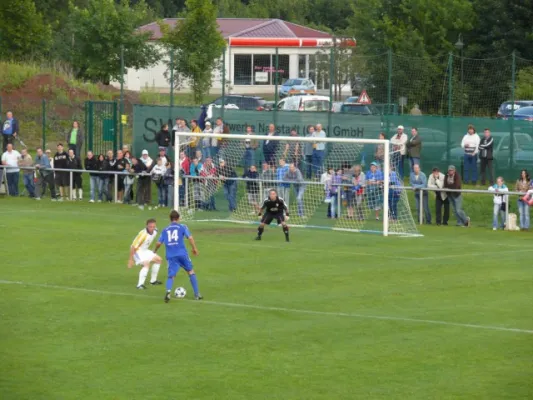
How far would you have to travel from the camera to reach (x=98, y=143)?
4275cm

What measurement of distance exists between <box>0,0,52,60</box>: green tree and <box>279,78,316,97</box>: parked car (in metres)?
14.7

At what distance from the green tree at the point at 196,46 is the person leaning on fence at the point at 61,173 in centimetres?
562

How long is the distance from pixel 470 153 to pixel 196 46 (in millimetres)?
13627

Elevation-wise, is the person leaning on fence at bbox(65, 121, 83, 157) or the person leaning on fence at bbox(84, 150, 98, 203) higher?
the person leaning on fence at bbox(65, 121, 83, 157)

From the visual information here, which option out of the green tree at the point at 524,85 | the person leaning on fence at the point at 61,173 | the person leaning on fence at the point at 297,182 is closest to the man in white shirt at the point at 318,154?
the person leaning on fence at the point at 297,182

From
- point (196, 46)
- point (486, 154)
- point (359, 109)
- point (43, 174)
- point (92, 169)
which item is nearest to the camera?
point (486, 154)

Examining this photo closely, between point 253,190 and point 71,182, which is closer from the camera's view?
point 253,190

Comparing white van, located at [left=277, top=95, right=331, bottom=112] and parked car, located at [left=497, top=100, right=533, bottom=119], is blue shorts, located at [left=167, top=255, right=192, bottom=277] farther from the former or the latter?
white van, located at [left=277, top=95, right=331, bottom=112]

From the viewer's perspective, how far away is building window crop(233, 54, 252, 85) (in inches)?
1826

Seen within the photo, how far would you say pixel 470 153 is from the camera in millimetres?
34875

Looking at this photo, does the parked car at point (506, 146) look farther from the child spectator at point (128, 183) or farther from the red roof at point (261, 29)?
the red roof at point (261, 29)

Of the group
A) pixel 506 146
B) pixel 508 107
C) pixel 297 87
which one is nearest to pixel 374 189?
pixel 506 146

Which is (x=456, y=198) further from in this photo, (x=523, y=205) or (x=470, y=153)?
(x=470, y=153)

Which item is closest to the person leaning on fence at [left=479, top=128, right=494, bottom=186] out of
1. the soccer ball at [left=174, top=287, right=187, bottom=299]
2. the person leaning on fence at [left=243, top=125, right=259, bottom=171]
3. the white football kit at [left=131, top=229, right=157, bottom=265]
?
the person leaning on fence at [left=243, top=125, right=259, bottom=171]
